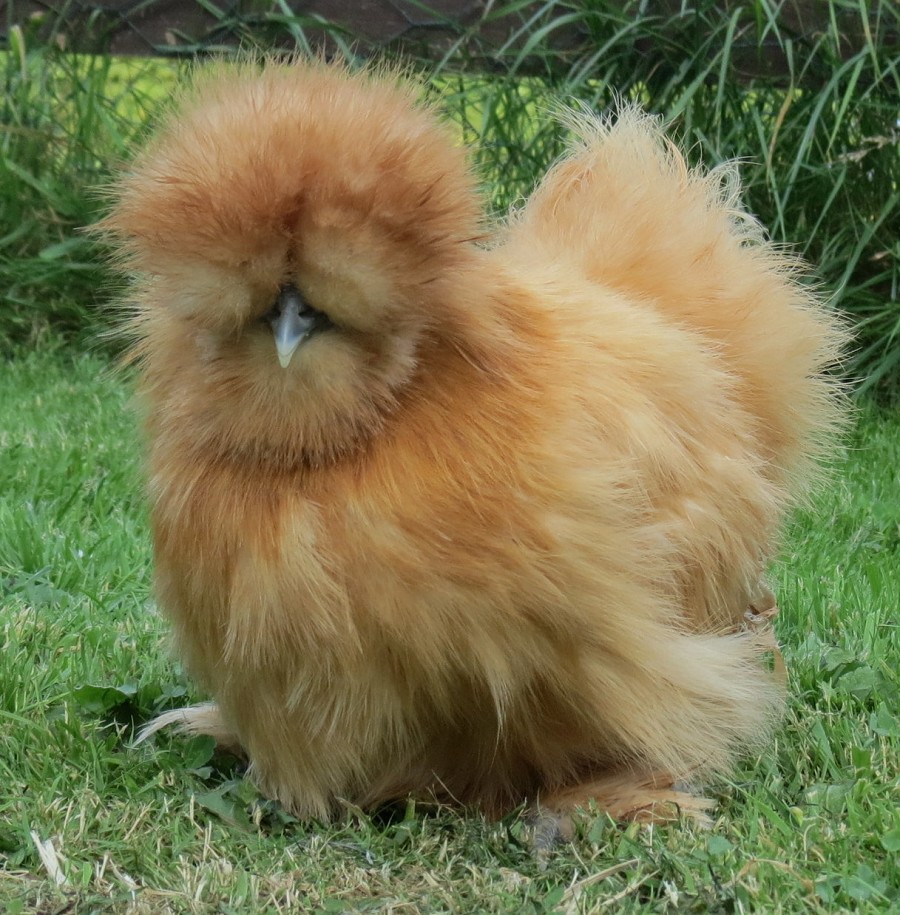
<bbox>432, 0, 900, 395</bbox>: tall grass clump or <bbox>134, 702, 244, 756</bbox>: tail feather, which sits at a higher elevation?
<bbox>432, 0, 900, 395</bbox>: tall grass clump

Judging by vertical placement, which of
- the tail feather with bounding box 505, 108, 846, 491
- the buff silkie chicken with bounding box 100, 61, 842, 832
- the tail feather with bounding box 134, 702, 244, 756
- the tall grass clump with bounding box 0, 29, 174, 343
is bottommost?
the tall grass clump with bounding box 0, 29, 174, 343

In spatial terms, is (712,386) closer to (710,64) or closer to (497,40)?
(710,64)

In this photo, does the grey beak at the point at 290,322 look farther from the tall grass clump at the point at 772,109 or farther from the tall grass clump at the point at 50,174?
the tall grass clump at the point at 50,174

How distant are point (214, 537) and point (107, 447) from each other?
95.8 inches

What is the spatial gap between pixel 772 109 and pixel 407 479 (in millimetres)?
3448

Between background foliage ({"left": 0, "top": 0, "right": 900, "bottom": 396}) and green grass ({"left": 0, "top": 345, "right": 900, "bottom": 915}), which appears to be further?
background foliage ({"left": 0, "top": 0, "right": 900, "bottom": 396})

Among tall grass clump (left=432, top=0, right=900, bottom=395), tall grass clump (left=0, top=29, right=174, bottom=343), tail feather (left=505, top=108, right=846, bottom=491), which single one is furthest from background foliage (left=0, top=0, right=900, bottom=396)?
→ tail feather (left=505, top=108, right=846, bottom=491)

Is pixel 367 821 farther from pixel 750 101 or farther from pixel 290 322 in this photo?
pixel 750 101

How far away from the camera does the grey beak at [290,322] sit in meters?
1.70

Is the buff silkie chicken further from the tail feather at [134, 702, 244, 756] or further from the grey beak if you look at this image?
the tail feather at [134, 702, 244, 756]

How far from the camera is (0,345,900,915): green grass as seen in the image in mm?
1835

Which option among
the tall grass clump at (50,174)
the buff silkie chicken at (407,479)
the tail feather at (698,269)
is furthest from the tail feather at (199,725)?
the tall grass clump at (50,174)

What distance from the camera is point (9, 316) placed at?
574 cm

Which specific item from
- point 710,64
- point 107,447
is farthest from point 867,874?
point 710,64
